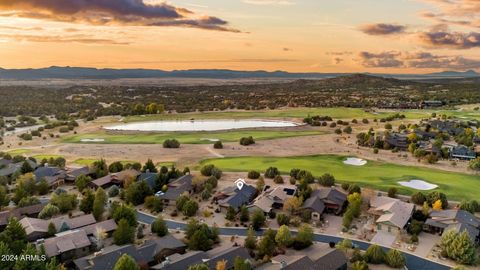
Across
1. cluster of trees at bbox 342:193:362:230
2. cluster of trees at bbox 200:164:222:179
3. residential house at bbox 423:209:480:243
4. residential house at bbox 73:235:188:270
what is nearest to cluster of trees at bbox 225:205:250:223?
residential house at bbox 73:235:188:270

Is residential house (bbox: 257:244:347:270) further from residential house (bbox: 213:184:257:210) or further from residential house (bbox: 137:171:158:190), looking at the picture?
residential house (bbox: 137:171:158:190)

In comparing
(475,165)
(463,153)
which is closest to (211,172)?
(475,165)

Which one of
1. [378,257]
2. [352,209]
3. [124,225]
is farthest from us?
[352,209]

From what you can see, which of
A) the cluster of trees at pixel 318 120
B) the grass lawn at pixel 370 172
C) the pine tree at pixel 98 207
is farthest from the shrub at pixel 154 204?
the cluster of trees at pixel 318 120

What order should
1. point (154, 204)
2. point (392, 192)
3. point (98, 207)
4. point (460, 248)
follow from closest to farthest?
point (460, 248), point (98, 207), point (154, 204), point (392, 192)

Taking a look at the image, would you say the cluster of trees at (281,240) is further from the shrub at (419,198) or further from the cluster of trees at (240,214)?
the shrub at (419,198)

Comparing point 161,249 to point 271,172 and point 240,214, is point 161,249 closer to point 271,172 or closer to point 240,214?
point 240,214

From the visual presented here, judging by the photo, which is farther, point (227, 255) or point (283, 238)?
point (283, 238)

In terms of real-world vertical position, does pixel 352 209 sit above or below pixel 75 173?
above
